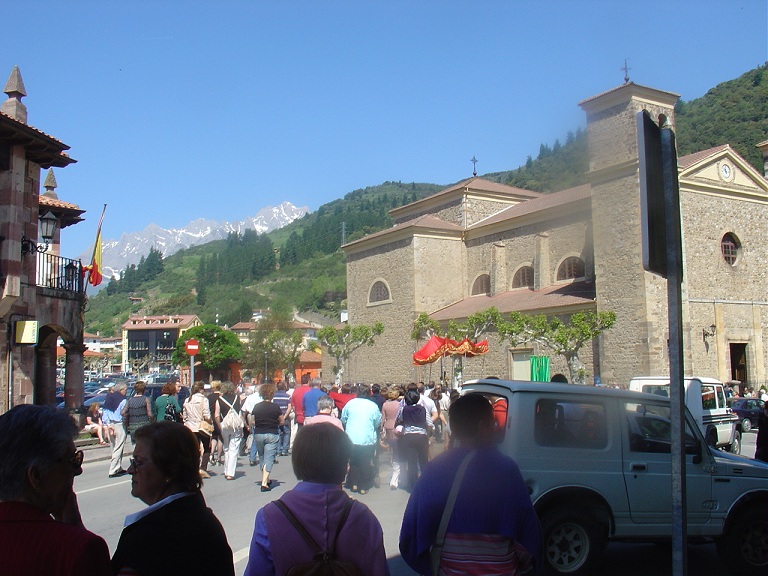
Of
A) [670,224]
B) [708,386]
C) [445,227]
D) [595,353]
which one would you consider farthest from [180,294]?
[670,224]

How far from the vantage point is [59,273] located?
20.1 metres

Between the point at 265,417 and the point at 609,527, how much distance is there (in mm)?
6376

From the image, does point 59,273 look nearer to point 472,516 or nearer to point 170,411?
point 170,411

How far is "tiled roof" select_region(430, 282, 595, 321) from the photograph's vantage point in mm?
30156

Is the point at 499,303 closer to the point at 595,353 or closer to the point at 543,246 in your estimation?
the point at 543,246

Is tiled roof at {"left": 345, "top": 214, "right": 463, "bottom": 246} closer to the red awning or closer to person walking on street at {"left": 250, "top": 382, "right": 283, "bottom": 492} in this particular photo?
the red awning

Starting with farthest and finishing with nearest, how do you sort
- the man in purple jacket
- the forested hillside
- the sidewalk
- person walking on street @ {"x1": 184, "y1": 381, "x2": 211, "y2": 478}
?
the forested hillside → the sidewalk → person walking on street @ {"x1": 184, "y1": 381, "x2": 211, "y2": 478} → the man in purple jacket

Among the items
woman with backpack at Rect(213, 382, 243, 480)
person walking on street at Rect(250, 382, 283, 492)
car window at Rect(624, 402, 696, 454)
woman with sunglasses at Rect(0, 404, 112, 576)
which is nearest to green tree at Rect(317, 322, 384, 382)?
woman with backpack at Rect(213, 382, 243, 480)

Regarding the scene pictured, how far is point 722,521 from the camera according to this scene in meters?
6.30

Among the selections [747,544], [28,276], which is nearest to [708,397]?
[747,544]

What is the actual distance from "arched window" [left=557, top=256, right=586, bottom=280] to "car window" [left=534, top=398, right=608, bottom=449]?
91.1ft

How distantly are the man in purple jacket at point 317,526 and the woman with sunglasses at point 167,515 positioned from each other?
17 centimetres

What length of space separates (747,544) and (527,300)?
27.0 metres

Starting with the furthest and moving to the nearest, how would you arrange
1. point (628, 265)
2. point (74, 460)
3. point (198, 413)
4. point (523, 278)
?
point (523, 278) → point (628, 265) → point (198, 413) → point (74, 460)
